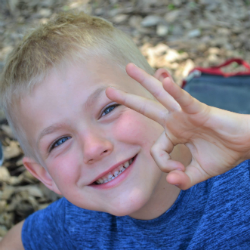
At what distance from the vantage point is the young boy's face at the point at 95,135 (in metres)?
1.15

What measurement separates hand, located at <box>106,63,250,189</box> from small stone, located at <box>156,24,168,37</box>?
2.79 meters

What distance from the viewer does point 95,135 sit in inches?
Result: 45.4

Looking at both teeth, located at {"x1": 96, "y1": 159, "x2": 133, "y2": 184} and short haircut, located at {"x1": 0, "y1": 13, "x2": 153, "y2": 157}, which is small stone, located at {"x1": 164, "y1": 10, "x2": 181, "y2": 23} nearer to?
short haircut, located at {"x1": 0, "y1": 13, "x2": 153, "y2": 157}

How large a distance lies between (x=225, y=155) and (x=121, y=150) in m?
0.44

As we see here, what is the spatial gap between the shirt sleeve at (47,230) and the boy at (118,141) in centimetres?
29

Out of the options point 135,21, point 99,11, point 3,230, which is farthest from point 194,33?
point 3,230

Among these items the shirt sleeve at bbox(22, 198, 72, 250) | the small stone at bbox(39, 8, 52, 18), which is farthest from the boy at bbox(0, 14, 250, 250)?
the small stone at bbox(39, 8, 52, 18)

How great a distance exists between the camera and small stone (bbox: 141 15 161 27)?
3574mm

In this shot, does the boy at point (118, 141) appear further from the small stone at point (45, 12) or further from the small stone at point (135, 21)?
the small stone at point (45, 12)

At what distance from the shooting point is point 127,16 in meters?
3.72

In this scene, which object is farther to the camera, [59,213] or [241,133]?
[59,213]

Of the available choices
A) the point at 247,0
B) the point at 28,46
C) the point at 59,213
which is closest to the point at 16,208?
the point at 59,213

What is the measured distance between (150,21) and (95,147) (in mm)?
2859

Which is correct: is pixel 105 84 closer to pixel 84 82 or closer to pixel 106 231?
pixel 84 82
